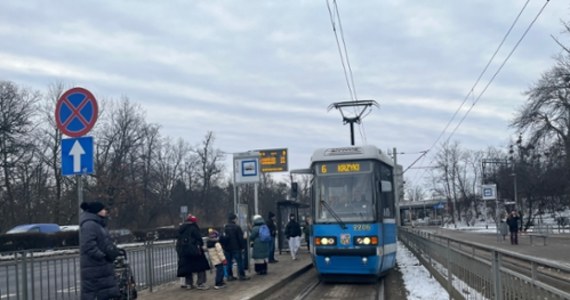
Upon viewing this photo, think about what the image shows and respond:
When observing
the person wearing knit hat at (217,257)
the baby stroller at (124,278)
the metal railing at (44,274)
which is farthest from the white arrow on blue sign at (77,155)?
the person wearing knit hat at (217,257)

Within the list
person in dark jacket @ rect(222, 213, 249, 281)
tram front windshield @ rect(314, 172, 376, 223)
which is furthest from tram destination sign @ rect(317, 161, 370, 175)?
person in dark jacket @ rect(222, 213, 249, 281)

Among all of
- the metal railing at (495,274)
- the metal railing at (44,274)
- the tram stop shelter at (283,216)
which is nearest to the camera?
the metal railing at (495,274)

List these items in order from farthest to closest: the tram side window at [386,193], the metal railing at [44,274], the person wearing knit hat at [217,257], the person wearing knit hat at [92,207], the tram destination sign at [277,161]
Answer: the tram destination sign at [277,161]
the tram side window at [386,193]
the person wearing knit hat at [217,257]
the metal railing at [44,274]
the person wearing knit hat at [92,207]

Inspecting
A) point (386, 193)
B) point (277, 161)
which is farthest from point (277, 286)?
point (277, 161)

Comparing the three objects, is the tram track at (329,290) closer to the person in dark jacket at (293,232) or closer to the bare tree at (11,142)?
the person in dark jacket at (293,232)

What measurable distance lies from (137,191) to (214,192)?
2982cm

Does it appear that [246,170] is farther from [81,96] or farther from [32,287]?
[81,96]

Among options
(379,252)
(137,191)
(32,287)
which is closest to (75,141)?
(32,287)

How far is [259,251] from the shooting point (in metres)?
15.8

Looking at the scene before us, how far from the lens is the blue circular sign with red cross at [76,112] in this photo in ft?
25.5

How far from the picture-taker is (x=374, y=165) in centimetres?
1462

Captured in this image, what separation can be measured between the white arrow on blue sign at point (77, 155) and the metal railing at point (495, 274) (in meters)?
5.22

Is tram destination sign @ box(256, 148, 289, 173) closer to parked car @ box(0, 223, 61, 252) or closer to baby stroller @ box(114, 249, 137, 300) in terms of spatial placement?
parked car @ box(0, 223, 61, 252)

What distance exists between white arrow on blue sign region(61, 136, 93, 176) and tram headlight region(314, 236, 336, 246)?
7.56m
